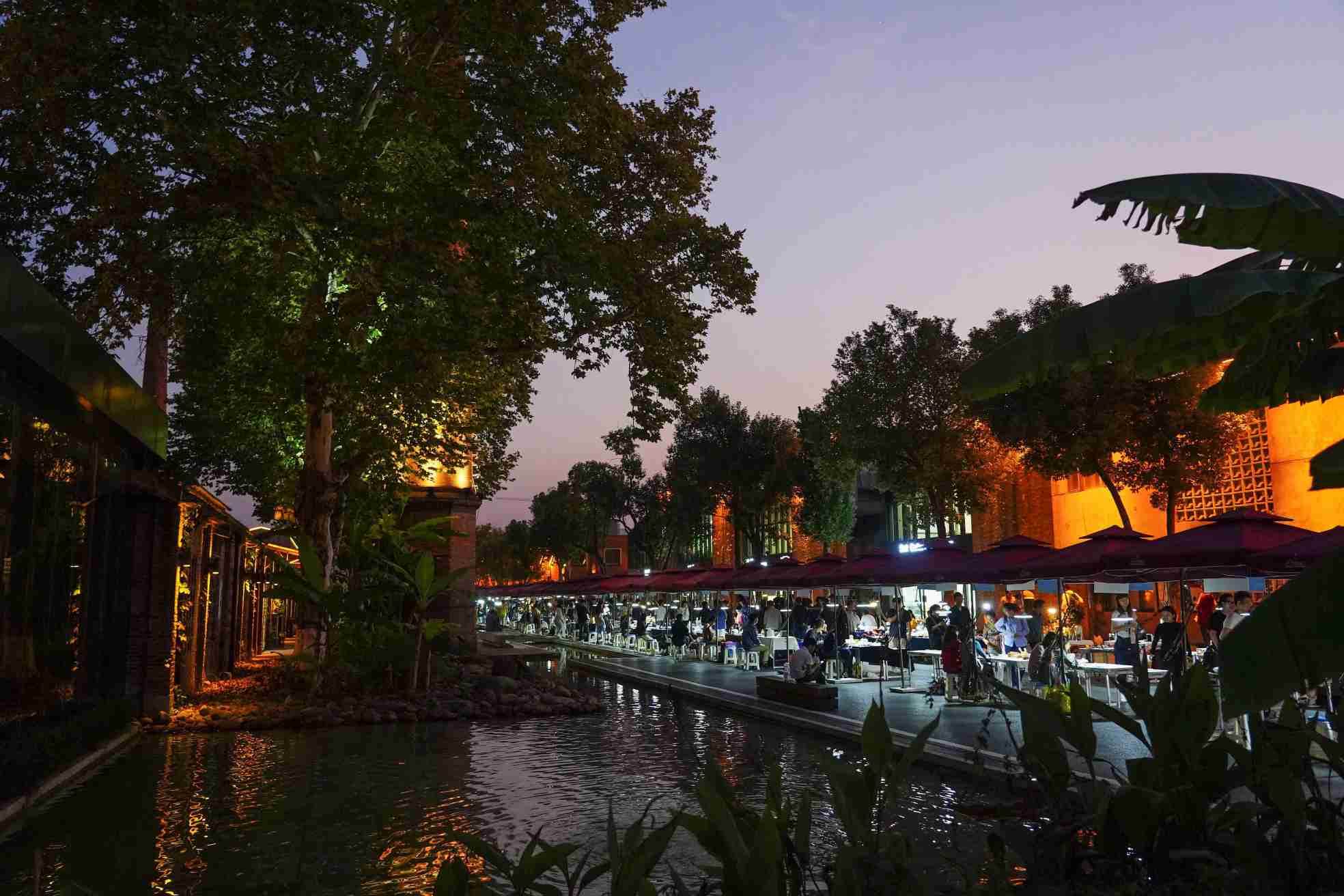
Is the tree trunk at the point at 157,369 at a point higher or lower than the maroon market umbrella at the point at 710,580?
higher

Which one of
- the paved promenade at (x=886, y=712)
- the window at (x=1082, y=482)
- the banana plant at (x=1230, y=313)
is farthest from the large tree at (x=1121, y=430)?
the banana plant at (x=1230, y=313)

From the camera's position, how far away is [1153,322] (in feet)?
16.5

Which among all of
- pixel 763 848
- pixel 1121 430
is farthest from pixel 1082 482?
pixel 763 848

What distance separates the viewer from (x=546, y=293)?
17.3 m

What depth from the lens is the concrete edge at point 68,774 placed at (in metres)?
8.81

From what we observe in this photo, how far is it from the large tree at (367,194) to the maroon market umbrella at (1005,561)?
19.7 feet

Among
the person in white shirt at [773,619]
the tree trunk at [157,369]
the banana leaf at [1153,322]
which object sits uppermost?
the tree trunk at [157,369]

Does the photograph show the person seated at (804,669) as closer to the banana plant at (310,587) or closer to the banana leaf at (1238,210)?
the banana plant at (310,587)

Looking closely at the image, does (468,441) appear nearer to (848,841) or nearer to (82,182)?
(82,182)

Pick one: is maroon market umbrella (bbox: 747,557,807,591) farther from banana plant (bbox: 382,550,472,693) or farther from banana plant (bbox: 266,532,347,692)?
banana plant (bbox: 266,532,347,692)

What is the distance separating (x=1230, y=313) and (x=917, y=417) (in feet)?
104

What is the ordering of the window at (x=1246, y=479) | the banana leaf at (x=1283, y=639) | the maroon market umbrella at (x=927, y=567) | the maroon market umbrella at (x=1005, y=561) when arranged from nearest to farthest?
1. the banana leaf at (x=1283, y=639)
2. the maroon market umbrella at (x=1005, y=561)
3. the maroon market umbrella at (x=927, y=567)
4. the window at (x=1246, y=479)

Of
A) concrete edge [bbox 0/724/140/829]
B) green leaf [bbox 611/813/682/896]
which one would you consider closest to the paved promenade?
green leaf [bbox 611/813/682/896]

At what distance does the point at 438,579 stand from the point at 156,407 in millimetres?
5650
